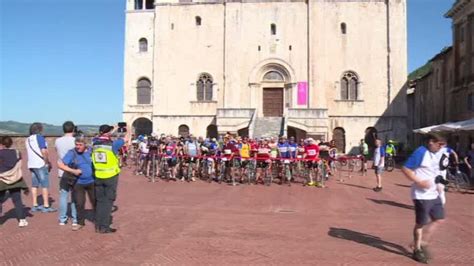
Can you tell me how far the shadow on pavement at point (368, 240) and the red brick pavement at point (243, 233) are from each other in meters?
0.02

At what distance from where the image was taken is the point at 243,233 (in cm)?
936

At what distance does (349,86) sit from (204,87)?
1107cm

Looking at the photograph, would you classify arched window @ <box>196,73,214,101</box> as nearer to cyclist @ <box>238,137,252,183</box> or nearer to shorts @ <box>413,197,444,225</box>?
cyclist @ <box>238,137,252,183</box>

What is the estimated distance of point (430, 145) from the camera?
7.73m

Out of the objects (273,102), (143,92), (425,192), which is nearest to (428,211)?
(425,192)

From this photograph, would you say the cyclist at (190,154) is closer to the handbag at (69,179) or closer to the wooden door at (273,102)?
the handbag at (69,179)

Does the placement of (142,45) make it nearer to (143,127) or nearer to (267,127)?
(143,127)

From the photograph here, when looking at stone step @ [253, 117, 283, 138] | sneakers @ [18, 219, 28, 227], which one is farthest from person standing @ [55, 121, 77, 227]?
stone step @ [253, 117, 283, 138]

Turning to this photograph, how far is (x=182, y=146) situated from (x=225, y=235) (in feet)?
36.1

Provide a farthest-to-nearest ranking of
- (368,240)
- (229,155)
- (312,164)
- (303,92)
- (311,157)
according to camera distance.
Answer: (303,92) < (229,155) < (312,164) < (311,157) < (368,240)

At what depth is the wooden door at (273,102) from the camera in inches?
1516

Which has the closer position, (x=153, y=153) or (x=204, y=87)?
(x=153, y=153)

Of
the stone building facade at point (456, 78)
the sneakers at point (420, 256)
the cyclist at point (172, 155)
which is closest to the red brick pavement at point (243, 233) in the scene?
the sneakers at point (420, 256)

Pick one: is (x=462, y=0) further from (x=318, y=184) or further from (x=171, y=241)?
(x=171, y=241)
